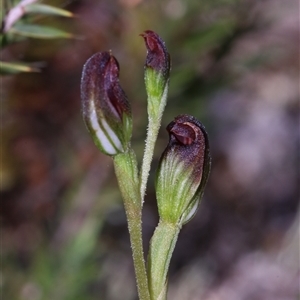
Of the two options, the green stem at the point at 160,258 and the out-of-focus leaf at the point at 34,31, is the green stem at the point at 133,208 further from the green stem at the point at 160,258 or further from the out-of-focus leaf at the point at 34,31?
the out-of-focus leaf at the point at 34,31

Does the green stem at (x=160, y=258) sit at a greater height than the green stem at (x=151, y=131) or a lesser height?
lesser

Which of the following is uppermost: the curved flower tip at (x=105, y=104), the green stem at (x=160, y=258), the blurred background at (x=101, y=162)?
the curved flower tip at (x=105, y=104)

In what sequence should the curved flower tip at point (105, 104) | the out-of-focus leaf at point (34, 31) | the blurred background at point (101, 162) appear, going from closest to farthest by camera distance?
the curved flower tip at point (105, 104)
the out-of-focus leaf at point (34, 31)
the blurred background at point (101, 162)

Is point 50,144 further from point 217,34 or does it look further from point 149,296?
point 149,296

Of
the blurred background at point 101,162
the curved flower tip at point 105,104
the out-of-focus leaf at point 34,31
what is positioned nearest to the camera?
the curved flower tip at point 105,104

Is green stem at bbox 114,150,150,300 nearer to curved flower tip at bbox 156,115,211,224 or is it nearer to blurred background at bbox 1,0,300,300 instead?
curved flower tip at bbox 156,115,211,224

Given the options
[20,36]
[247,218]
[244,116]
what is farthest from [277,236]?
[20,36]

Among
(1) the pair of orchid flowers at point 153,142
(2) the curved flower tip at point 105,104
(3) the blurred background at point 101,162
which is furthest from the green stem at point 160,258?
(3) the blurred background at point 101,162
